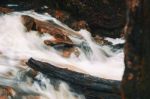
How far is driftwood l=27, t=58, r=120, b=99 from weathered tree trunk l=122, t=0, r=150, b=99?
125 inches

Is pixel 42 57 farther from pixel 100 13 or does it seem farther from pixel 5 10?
pixel 100 13

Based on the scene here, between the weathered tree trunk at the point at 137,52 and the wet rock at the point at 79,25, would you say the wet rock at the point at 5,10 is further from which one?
the weathered tree trunk at the point at 137,52

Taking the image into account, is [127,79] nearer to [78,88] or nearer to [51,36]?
[78,88]

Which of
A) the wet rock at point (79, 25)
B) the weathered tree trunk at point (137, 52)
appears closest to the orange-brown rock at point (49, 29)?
the wet rock at point (79, 25)

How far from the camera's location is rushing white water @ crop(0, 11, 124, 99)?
6.55 metres

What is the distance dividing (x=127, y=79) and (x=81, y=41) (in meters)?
7.19

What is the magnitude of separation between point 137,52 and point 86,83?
383cm

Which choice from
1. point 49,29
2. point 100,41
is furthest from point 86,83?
point 100,41

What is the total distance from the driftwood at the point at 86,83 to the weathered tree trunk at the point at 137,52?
3173mm

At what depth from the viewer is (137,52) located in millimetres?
2191

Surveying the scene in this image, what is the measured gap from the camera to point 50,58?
27.2 ft

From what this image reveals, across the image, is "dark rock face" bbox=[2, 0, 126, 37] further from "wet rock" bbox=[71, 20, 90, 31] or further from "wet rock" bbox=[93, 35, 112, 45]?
"wet rock" bbox=[93, 35, 112, 45]

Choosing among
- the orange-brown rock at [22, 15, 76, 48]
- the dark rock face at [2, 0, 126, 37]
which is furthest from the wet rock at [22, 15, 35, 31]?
the dark rock face at [2, 0, 126, 37]

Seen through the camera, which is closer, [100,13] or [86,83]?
[86,83]
